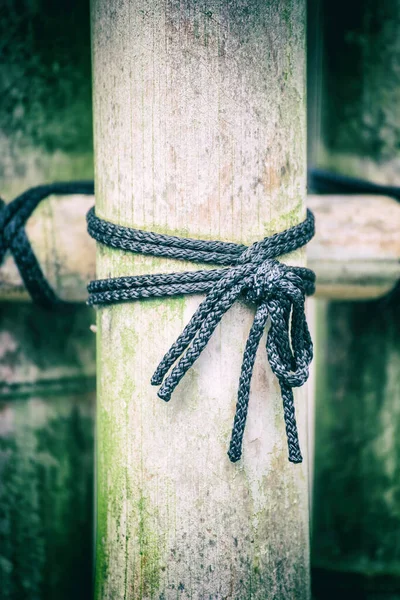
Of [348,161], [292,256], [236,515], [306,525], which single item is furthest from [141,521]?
[348,161]

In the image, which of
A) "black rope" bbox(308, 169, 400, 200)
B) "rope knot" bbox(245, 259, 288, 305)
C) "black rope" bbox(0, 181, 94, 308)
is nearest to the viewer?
"rope knot" bbox(245, 259, 288, 305)

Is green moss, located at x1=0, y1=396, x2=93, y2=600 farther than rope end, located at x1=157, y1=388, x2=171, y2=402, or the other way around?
green moss, located at x1=0, y1=396, x2=93, y2=600

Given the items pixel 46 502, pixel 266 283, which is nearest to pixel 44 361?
pixel 46 502

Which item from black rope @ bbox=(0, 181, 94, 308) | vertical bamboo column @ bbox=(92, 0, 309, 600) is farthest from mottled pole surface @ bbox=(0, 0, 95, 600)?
vertical bamboo column @ bbox=(92, 0, 309, 600)

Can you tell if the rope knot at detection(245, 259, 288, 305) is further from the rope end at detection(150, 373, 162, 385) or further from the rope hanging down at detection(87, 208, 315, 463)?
the rope end at detection(150, 373, 162, 385)

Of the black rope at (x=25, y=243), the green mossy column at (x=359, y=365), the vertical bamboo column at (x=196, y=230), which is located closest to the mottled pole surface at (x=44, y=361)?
the black rope at (x=25, y=243)

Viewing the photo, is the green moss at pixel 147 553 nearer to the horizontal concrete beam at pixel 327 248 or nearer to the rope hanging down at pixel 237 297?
the rope hanging down at pixel 237 297
